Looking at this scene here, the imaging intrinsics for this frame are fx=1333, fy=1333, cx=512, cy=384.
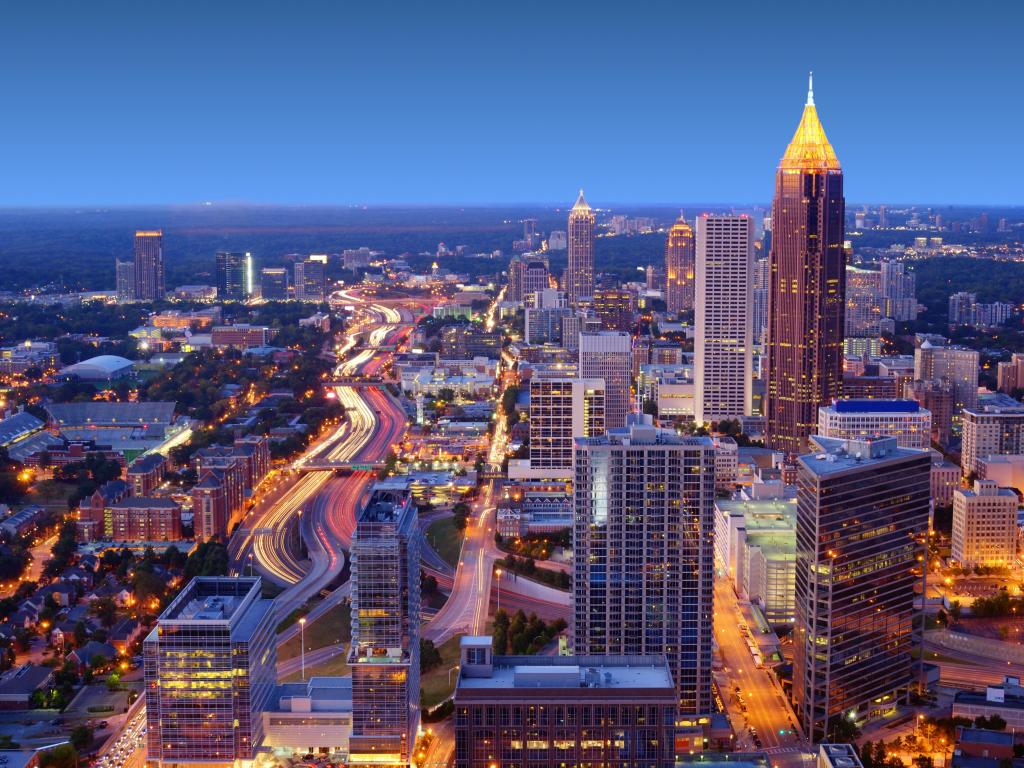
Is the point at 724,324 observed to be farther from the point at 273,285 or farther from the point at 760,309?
the point at 273,285

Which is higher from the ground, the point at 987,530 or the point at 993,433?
the point at 993,433

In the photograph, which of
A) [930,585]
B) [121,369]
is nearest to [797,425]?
[930,585]

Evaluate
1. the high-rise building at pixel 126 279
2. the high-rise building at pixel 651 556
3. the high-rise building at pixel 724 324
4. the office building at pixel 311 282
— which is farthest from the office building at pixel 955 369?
the high-rise building at pixel 126 279

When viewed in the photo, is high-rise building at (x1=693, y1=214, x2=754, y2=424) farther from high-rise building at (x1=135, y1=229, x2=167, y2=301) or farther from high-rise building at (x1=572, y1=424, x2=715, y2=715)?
high-rise building at (x1=135, y1=229, x2=167, y2=301)

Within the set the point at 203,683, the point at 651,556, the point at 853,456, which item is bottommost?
the point at 203,683

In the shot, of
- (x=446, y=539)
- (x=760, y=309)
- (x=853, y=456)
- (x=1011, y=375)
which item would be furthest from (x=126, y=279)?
(x=853, y=456)

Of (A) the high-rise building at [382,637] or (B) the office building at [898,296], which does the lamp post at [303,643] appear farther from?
(B) the office building at [898,296]

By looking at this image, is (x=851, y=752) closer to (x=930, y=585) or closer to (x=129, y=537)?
(x=930, y=585)
